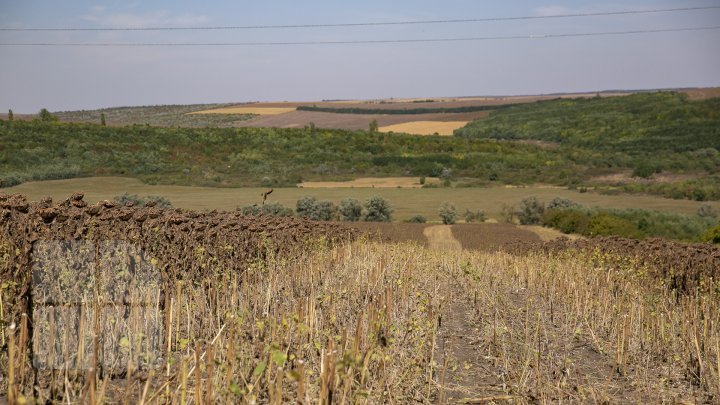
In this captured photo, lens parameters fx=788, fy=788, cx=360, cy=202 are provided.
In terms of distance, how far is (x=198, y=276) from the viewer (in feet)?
29.0

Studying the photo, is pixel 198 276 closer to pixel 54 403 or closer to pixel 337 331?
pixel 337 331

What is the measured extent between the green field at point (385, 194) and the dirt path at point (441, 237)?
620cm

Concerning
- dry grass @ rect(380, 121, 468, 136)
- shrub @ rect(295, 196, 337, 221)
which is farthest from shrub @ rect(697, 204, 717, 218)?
Result: dry grass @ rect(380, 121, 468, 136)

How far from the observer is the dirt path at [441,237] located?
26294 mm

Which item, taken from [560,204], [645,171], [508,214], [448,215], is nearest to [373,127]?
[645,171]

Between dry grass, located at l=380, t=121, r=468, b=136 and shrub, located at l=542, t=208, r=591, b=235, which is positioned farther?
dry grass, located at l=380, t=121, r=468, b=136

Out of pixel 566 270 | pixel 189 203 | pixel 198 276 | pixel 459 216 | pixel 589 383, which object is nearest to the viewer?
pixel 589 383

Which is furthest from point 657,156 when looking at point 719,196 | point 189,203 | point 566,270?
point 566,270

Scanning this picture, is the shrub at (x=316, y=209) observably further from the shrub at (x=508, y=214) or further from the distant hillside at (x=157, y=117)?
the distant hillside at (x=157, y=117)

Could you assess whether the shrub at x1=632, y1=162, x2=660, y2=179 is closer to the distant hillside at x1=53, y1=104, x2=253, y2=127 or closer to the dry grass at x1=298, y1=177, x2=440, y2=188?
the dry grass at x1=298, y1=177, x2=440, y2=188

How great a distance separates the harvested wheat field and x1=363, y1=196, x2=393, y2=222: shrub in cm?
2475

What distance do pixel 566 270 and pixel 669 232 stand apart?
19.3 m

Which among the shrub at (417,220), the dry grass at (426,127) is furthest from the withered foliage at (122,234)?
the dry grass at (426,127)

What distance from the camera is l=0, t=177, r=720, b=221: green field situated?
116 ft
